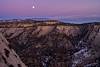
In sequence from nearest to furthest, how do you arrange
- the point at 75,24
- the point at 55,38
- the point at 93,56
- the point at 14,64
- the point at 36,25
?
the point at 14,64
the point at 93,56
the point at 55,38
the point at 36,25
the point at 75,24

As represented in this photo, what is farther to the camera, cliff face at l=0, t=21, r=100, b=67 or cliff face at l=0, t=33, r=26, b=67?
cliff face at l=0, t=21, r=100, b=67

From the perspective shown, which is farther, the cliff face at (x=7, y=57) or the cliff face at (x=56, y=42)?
the cliff face at (x=56, y=42)

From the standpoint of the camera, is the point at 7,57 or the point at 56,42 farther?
the point at 56,42

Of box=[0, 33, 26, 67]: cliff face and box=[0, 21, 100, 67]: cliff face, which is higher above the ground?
box=[0, 33, 26, 67]: cliff face

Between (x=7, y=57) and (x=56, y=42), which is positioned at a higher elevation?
(x=7, y=57)

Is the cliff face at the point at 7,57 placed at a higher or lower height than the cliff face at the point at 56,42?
higher

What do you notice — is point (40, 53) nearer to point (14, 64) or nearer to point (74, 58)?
point (74, 58)

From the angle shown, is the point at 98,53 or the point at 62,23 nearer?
the point at 98,53

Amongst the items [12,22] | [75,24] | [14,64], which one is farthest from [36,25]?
[14,64]
